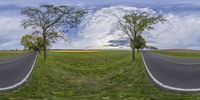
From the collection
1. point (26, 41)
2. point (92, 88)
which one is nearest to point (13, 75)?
point (92, 88)

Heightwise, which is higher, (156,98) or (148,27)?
(148,27)

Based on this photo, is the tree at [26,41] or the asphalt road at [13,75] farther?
the tree at [26,41]

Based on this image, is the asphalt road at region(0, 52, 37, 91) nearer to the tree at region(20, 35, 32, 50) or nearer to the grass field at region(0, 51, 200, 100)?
the grass field at region(0, 51, 200, 100)

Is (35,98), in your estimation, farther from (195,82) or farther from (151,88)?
(195,82)

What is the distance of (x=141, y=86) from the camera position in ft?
89.9

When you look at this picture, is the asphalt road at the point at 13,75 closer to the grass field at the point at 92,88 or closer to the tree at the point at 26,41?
the grass field at the point at 92,88

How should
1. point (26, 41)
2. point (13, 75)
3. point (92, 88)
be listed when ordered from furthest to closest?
point (26, 41), point (13, 75), point (92, 88)

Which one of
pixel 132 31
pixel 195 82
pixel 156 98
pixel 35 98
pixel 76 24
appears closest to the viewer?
pixel 156 98

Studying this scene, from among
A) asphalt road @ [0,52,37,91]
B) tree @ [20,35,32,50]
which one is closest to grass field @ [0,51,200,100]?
asphalt road @ [0,52,37,91]

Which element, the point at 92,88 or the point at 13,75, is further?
the point at 13,75

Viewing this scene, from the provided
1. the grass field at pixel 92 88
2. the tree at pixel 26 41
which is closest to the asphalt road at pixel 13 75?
the grass field at pixel 92 88

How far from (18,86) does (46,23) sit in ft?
215

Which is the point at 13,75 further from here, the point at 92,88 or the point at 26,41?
the point at 26,41

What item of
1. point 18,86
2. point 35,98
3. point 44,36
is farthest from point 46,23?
point 35,98
